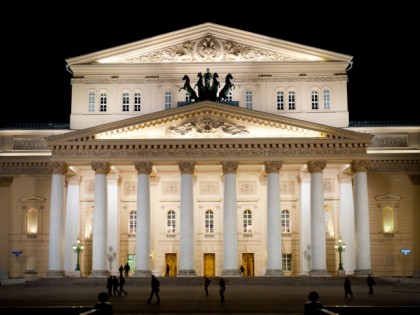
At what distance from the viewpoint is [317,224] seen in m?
52.6

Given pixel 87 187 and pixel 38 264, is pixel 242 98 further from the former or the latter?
pixel 38 264

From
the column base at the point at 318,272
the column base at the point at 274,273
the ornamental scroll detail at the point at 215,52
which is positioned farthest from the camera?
the ornamental scroll detail at the point at 215,52

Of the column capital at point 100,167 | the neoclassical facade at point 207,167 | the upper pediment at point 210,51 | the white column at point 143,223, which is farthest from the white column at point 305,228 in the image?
the column capital at point 100,167

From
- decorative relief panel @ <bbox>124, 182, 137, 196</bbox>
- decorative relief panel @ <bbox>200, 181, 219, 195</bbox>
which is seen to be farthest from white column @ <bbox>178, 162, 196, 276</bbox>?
decorative relief panel @ <bbox>124, 182, 137, 196</bbox>

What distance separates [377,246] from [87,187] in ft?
84.6

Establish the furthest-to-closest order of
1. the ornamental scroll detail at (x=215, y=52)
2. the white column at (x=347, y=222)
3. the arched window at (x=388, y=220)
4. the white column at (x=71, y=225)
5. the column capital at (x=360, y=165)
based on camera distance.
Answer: the ornamental scroll detail at (x=215, y=52) → the arched window at (x=388, y=220) → the white column at (x=347, y=222) → the white column at (x=71, y=225) → the column capital at (x=360, y=165)

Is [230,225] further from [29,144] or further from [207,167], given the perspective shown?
[29,144]

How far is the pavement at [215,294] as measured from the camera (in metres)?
30.6

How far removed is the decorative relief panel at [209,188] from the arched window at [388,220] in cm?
1485

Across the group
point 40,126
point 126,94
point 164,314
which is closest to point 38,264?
point 40,126

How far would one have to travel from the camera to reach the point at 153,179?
60500 mm

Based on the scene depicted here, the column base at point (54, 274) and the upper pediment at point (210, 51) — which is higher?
the upper pediment at point (210, 51)

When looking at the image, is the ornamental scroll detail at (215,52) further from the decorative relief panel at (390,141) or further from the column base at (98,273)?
the column base at (98,273)

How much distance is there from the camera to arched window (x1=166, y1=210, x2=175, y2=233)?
61250 mm
